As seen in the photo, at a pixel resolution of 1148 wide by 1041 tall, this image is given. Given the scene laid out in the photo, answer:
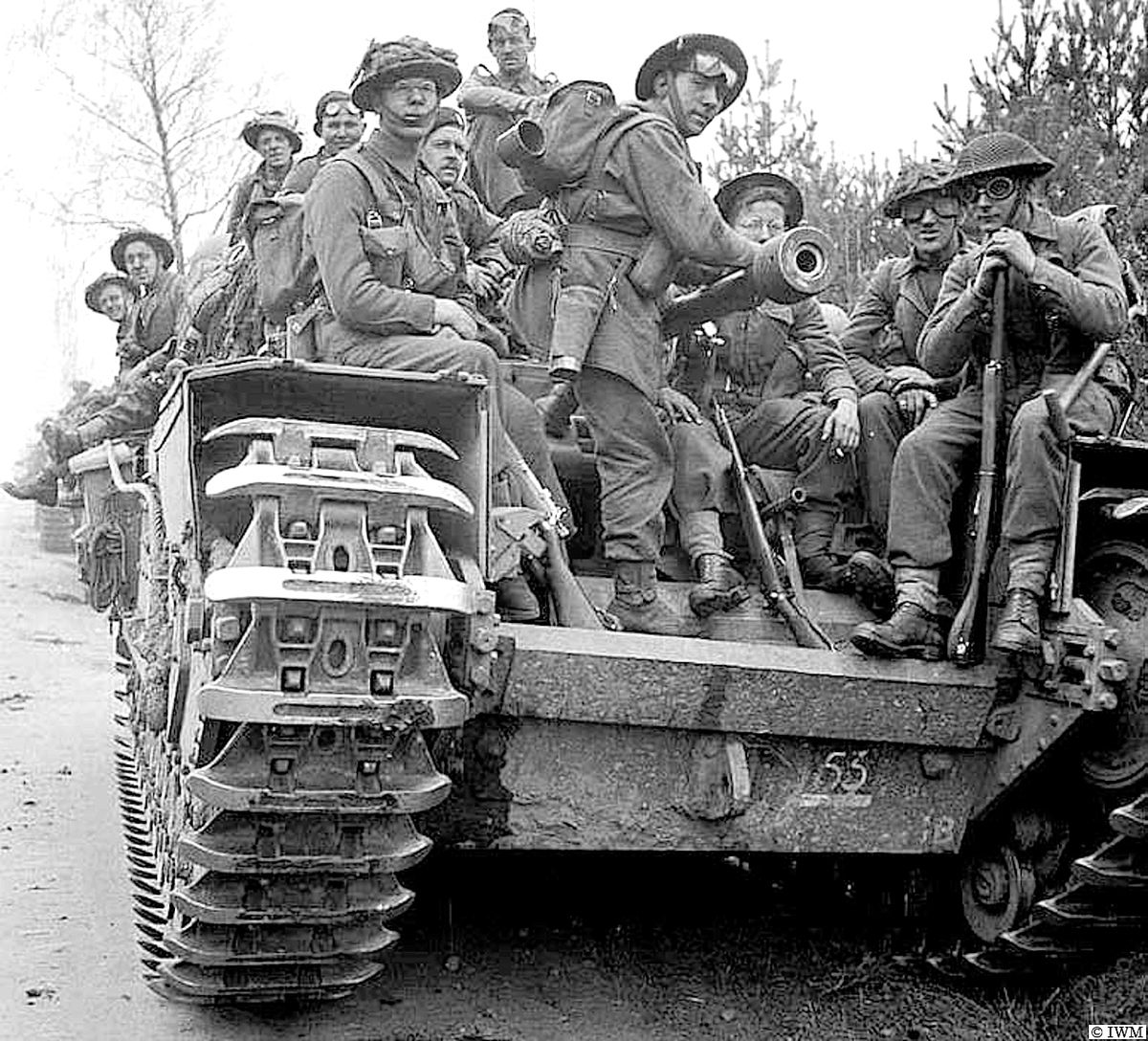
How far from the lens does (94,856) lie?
7316mm

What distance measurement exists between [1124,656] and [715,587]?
4.15ft

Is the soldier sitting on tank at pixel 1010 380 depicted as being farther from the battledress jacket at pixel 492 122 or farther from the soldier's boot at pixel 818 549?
Answer: the battledress jacket at pixel 492 122

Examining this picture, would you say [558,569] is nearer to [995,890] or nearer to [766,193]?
[995,890]

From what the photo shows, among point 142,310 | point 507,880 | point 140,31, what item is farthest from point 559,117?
point 140,31

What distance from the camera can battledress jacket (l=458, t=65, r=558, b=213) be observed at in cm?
890

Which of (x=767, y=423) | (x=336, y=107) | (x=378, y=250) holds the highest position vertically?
(x=336, y=107)

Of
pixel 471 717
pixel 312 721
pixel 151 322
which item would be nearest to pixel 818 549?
pixel 471 717

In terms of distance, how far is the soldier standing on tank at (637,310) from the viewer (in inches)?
214

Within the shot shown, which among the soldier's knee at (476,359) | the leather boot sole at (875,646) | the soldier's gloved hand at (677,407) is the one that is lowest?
the leather boot sole at (875,646)

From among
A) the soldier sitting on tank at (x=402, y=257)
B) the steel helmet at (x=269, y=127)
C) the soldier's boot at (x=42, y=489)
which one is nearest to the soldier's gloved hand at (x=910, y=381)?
the soldier sitting on tank at (x=402, y=257)

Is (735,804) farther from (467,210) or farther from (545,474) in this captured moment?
(467,210)

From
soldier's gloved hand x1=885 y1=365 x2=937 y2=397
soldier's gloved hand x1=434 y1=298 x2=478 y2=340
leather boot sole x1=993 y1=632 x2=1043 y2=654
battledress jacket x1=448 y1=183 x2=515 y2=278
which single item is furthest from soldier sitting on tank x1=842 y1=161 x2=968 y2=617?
battledress jacket x1=448 y1=183 x2=515 y2=278

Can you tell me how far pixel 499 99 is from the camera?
898 cm

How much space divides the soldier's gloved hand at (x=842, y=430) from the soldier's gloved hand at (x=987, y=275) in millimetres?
776
